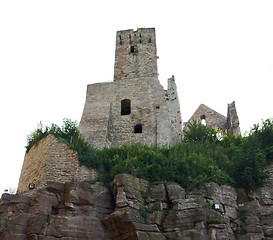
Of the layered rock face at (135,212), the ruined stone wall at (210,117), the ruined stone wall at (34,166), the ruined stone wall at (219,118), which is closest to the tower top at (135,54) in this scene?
the ruined stone wall at (219,118)

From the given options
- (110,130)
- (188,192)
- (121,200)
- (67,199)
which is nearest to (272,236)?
(188,192)

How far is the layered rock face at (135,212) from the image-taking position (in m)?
12.7

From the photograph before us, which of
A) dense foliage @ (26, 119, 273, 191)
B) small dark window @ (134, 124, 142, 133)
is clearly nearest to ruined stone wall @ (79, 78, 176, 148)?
small dark window @ (134, 124, 142, 133)

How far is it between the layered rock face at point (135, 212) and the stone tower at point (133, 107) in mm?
5756

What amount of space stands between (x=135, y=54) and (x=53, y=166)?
11.8 m

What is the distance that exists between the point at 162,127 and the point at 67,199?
27.3 feet

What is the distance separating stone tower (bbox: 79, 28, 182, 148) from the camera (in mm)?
20594

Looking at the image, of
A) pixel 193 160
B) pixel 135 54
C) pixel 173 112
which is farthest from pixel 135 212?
pixel 135 54

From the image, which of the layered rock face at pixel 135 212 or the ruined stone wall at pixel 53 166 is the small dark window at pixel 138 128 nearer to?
the ruined stone wall at pixel 53 166

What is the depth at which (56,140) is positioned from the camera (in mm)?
16953

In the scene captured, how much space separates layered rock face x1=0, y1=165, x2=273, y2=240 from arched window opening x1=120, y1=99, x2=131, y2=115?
8.36 meters

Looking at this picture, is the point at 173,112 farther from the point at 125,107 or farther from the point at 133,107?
the point at 125,107

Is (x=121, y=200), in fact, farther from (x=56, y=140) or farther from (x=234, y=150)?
(x=234, y=150)

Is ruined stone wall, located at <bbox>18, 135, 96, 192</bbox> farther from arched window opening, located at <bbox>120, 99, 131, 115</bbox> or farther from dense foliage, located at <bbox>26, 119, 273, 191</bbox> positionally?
arched window opening, located at <bbox>120, 99, 131, 115</bbox>
